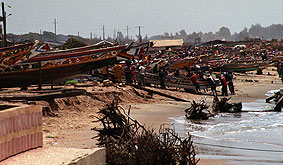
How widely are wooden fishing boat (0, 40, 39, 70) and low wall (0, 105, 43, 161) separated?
1355 centimetres

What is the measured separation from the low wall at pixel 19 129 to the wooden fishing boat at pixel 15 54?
533 inches

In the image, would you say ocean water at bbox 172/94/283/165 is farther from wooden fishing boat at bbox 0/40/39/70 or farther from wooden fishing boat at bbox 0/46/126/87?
wooden fishing boat at bbox 0/40/39/70

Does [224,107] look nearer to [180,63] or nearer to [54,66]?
[54,66]

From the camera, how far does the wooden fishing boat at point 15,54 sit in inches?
773

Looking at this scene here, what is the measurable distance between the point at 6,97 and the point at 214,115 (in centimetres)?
754

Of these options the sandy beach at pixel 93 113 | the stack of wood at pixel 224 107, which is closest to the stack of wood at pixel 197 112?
the sandy beach at pixel 93 113

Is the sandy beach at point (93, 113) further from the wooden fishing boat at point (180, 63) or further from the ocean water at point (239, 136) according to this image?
the wooden fishing boat at point (180, 63)

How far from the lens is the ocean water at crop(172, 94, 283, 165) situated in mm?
10000

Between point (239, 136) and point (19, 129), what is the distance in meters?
8.39

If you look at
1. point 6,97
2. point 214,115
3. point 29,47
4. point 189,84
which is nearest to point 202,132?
point 214,115

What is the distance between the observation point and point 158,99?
71.3 feet

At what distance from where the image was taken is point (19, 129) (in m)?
6.05

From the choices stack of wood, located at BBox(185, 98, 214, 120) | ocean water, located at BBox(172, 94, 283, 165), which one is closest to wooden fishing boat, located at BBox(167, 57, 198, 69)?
ocean water, located at BBox(172, 94, 283, 165)

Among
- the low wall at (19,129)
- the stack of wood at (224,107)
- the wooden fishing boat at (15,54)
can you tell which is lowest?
the stack of wood at (224,107)
